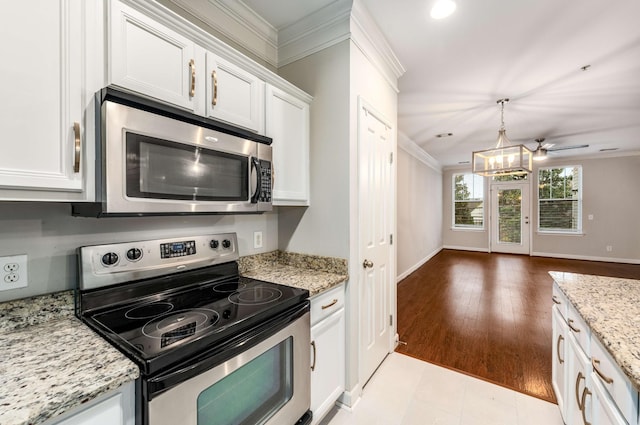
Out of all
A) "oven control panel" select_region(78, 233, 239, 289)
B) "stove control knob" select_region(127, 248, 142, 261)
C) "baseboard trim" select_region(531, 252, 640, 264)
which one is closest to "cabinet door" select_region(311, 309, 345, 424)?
"oven control panel" select_region(78, 233, 239, 289)

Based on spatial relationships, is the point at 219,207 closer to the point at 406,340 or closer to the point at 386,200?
the point at 386,200

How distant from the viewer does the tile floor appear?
5.66 feet

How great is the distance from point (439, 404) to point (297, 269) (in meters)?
1.31

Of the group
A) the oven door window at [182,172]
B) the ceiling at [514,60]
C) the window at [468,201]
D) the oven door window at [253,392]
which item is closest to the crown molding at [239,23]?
the ceiling at [514,60]

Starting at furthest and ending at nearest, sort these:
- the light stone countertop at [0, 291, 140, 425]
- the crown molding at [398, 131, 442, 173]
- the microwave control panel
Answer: the crown molding at [398, 131, 442, 173] → the microwave control panel → the light stone countertop at [0, 291, 140, 425]

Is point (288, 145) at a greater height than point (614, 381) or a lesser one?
greater

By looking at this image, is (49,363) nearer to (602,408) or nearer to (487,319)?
(602,408)

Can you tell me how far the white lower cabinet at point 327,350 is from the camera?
1525mm

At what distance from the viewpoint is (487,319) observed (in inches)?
127

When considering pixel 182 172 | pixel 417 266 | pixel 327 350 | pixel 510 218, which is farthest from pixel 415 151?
pixel 182 172

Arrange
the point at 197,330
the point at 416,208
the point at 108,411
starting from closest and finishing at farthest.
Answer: the point at 108,411 → the point at 197,330 → the point at 416,208

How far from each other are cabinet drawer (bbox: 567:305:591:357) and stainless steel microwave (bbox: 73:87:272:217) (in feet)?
5.20

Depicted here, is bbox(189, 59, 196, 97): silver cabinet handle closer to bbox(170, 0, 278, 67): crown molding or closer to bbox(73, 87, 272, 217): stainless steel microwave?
bbox(73, 87, 272, 217): stainless steel microwave

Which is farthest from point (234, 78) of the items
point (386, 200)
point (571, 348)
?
point (571, 348)
